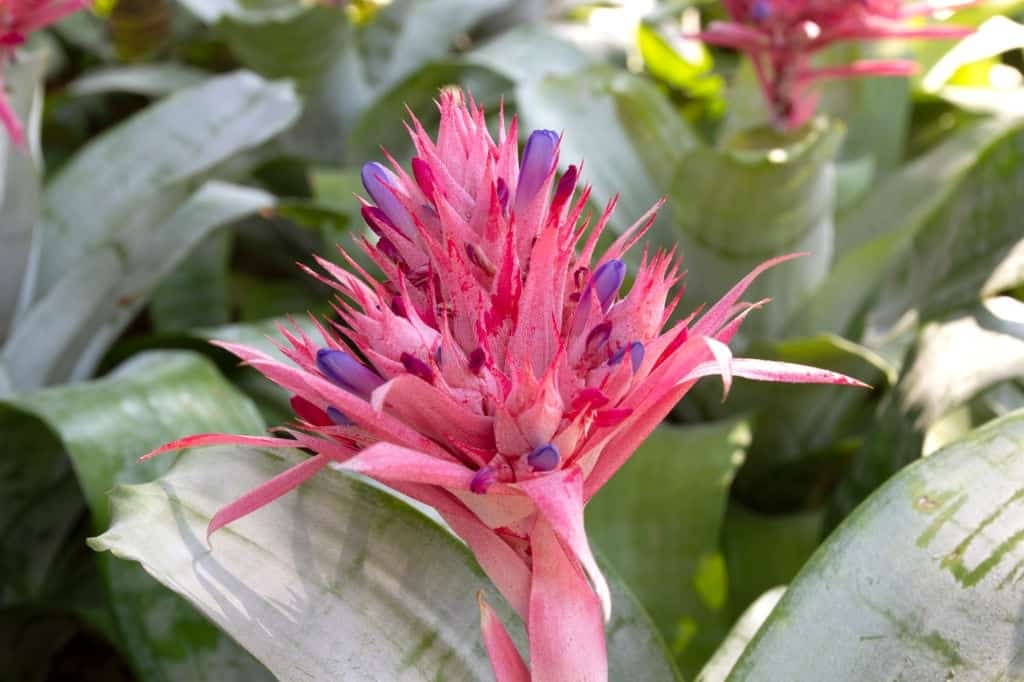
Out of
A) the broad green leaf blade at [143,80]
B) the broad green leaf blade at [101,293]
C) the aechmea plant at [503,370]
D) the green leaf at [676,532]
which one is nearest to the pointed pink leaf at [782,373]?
the aechmea plant at [503,370]

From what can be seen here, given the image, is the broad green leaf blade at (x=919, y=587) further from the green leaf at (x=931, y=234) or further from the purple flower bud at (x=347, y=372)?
the green leaf at (x=931, y=234)

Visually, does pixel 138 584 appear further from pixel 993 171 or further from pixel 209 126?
pixel 993 171

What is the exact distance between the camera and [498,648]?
21.5 inches

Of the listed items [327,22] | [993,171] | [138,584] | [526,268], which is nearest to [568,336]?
[526,268]

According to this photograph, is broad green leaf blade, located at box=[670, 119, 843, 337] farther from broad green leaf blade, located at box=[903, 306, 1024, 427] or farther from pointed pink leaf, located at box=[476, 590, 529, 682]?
pointed pink leaf, located at box=[476, 590, 529, 682]

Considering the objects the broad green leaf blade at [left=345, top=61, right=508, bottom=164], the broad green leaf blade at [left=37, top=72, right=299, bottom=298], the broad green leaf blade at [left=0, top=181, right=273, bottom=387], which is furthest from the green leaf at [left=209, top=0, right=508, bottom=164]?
the broad green leaf blade at [left=0, top=181, right=273, bottom=387]

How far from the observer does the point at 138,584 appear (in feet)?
2.72

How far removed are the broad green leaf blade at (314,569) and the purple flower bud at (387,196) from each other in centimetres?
18

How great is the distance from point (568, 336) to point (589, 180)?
29.5 inches

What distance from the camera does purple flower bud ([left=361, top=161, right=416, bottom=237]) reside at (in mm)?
541

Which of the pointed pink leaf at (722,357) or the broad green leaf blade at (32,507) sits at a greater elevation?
the pointed pink leaf at (722,357)

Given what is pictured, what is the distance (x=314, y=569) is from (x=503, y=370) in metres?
0.19

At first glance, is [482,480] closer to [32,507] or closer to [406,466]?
[406,466]

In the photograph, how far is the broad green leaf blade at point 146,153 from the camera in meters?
1.28
